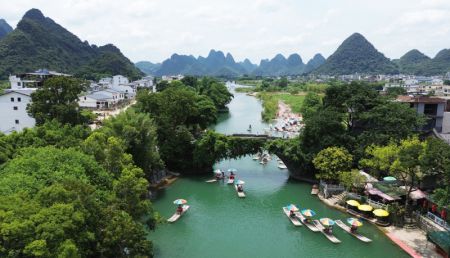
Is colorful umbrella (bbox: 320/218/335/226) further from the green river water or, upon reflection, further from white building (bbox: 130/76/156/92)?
white building (bbox: 130/76/156/92)

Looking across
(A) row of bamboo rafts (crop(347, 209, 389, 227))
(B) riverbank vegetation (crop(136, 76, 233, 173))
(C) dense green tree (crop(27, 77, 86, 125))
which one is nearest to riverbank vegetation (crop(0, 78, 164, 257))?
(C) dense green tree (crop(27, 77, 86, 125))

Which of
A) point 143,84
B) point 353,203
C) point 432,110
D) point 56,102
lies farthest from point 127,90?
point 353,203

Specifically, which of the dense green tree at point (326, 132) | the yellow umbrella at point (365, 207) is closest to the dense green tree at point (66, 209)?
the yellow umbrella at point (365, 207)

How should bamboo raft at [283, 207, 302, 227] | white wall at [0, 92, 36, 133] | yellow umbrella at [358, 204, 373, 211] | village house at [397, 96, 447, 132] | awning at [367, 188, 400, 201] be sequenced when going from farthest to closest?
white wall at [0, 92, 36, 133], village house at [397, 96, 447, 132], awning at [367, 188, 400, 201], yellow umbrella at [358, 204, 373, 211], bamboo raft at [283, 207, 302, 227]

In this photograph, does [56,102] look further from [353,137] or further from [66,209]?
[353,137]

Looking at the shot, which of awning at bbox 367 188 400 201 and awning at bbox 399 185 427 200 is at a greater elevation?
A: awning at bbox 399 185 427 200

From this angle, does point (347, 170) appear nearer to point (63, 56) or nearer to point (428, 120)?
point (428, 120)
